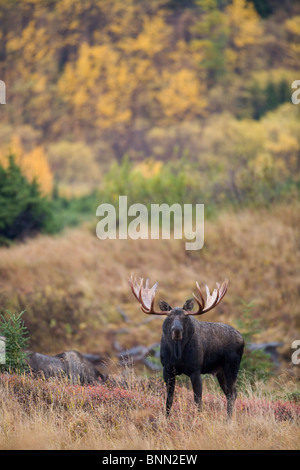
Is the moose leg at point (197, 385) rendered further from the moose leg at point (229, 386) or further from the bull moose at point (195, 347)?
the moose leg at point (229, 386)

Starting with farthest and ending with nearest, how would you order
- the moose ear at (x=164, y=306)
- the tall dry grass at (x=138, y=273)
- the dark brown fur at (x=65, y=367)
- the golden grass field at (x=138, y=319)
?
the tall dry grass at (x=138, y=273)
the dark brown fur at (x=65, y=367)
the moose ear at (x=164, y=306)
the golden grass field at (x=138, y=319)

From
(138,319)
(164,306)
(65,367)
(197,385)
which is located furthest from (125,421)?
(138,319)

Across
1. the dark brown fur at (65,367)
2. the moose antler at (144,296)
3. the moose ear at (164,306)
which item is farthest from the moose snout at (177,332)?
the dark brown fur at (65,367)

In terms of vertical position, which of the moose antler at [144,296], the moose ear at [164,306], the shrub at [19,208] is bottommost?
the moose ear at [164,306]

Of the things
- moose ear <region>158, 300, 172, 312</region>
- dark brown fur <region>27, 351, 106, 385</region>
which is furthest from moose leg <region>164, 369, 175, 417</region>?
dark brown fur <region>27, 351, 106, 385</region>

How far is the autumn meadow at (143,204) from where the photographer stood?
7910 millimetres

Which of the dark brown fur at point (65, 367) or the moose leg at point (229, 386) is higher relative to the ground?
the dark brown fur at point (65, 367)

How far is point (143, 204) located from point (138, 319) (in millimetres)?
8298

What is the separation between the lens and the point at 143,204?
2497 centimetres

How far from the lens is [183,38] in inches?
2564

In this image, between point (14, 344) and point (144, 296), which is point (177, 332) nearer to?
point (144, 296)

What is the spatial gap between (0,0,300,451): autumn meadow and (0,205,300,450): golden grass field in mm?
39

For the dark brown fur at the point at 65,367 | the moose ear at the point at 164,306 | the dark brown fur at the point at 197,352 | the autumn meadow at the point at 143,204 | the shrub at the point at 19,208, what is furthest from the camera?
the shrub at the point at 19,208
